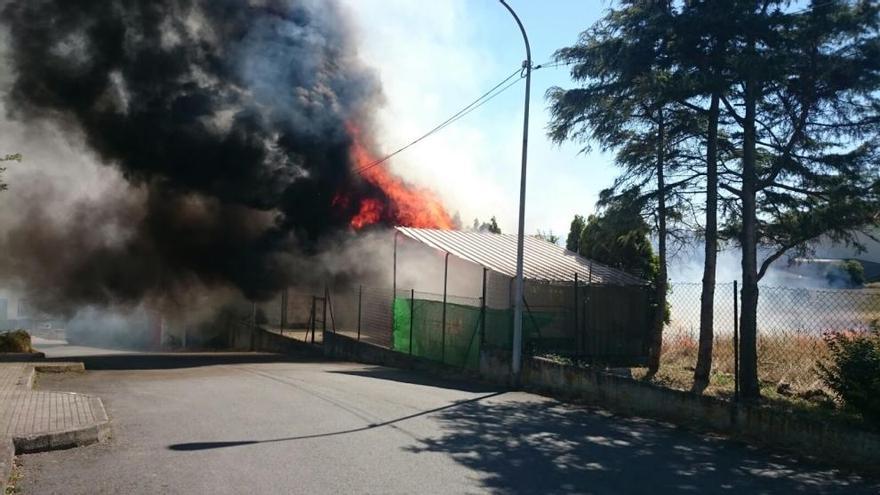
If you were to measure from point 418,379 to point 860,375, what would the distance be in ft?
26.4

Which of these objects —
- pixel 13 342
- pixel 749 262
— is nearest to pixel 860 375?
pixel 749 262

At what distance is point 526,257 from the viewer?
62.1 ft

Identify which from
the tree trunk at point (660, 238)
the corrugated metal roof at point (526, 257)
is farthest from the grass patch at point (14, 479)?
the corrugated metal roof at point (526, 257)

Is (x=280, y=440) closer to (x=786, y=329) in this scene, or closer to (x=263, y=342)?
(x=786, y=329)

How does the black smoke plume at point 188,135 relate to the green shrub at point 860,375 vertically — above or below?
above

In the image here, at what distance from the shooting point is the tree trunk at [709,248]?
36.4 feet

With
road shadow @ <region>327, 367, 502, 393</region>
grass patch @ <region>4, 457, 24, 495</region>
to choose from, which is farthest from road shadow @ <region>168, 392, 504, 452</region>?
road shadow @ <region>327, 367, 502, 393</region>

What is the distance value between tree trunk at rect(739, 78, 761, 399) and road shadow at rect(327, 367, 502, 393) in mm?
4034

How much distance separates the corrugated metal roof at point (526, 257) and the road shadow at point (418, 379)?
343 cm

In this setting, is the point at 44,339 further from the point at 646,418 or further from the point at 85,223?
the point at 646,418

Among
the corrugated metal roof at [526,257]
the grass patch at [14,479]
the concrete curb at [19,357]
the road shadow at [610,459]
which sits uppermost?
the corrugated metal roof at [526,257]

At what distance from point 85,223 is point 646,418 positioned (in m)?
22.3

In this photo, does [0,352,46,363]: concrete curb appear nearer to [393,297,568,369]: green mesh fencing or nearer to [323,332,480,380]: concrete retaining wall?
[323,332,480,380]: concrete retaining wall

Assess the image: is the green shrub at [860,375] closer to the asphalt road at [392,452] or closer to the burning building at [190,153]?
the asphalt road at [392,452]
